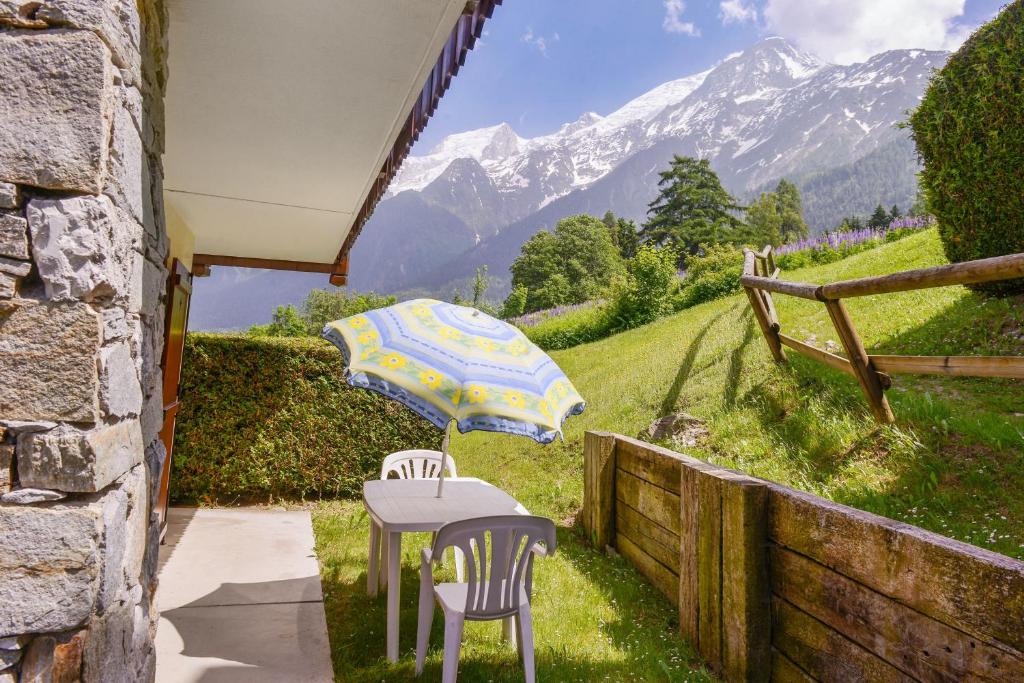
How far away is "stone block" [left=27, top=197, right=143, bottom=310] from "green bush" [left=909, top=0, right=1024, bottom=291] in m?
5.80

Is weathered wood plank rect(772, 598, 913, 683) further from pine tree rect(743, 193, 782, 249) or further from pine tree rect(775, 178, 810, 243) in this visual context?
pine tree rect(775, 178, 810, 243)

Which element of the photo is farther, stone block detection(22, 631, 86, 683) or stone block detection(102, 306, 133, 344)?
stone block detection(102, 306, 133, 344)

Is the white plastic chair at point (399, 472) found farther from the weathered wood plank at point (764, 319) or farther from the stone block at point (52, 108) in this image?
the weathered wood plank at point (764, 319)

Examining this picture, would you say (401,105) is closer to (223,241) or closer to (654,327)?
(223,241)

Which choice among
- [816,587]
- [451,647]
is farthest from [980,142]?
[451,647]

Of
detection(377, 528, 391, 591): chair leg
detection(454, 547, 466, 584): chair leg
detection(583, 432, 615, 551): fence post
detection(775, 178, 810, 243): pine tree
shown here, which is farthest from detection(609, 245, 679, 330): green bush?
detection(775, 178, 810, 243): pine tree

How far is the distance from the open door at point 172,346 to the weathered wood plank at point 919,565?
13.4 feet

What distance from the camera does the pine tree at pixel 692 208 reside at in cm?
4266

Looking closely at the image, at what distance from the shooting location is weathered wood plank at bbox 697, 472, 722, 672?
8.91ft

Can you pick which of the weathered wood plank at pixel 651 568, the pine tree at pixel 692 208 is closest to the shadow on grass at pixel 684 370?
the weathered wood plank at pixel 651 568

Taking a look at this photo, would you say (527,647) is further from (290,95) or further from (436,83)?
(290,95)

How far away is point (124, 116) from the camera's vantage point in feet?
5.61

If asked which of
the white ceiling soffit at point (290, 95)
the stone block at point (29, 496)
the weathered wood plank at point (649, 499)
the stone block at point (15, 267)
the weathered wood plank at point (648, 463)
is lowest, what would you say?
the weathered wood plank at point (649, 499)

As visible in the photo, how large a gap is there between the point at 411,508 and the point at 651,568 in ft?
5.18
